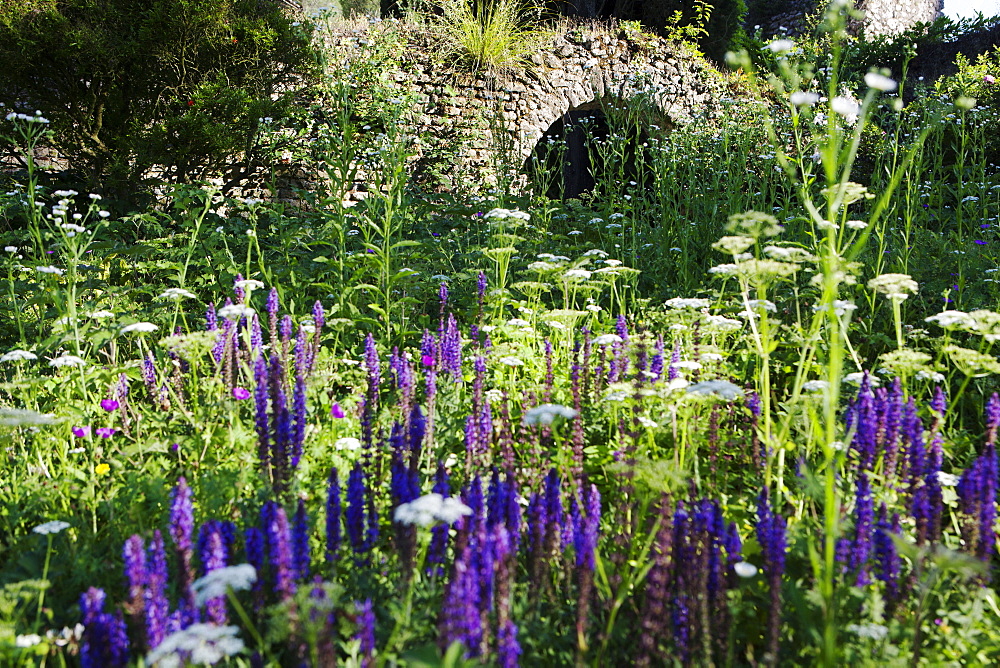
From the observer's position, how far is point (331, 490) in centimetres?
171

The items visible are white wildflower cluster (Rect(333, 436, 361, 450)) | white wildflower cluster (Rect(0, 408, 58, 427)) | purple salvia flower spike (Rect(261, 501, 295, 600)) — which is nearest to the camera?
purple salvia flower spike (Rect(261, 501, 295, 600))

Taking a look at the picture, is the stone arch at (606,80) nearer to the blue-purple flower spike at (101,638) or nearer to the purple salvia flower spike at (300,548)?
the purple salvia flower spike at (300,548)

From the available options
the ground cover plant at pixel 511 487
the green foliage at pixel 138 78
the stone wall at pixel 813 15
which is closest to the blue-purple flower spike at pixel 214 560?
the ground cover plant at pixel 511 487

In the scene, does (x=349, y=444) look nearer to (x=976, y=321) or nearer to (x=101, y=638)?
(x=101, y=638)

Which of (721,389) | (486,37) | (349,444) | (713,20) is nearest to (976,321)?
(721,389)

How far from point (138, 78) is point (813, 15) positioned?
14045mm

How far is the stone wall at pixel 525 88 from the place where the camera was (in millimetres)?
8992

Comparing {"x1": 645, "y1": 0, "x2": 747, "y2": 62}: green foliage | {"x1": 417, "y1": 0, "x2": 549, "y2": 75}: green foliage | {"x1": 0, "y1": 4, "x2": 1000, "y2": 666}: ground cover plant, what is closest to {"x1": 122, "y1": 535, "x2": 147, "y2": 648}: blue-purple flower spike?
{"x1": 0, "y1": 4, "x2": 1000, "y2": 666}: ground cover plant

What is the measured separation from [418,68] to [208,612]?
29.5 feet

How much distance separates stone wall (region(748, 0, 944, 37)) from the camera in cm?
1602

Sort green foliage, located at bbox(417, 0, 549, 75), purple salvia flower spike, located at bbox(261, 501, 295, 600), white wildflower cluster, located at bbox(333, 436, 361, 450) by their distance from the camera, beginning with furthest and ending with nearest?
green foliage, located at bbox(417, 0, 549, 75), white wildflower cluster, located at bbox(333, 436, 361, 450), purple salvia flower spike, located at bbox(261, 501, 295, 600)

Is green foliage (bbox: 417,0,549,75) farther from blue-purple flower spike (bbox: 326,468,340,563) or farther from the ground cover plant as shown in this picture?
blue-purple flower spike (bbox: 326,468,340,563)

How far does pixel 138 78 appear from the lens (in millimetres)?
6805

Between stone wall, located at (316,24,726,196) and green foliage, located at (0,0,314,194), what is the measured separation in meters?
1.68
